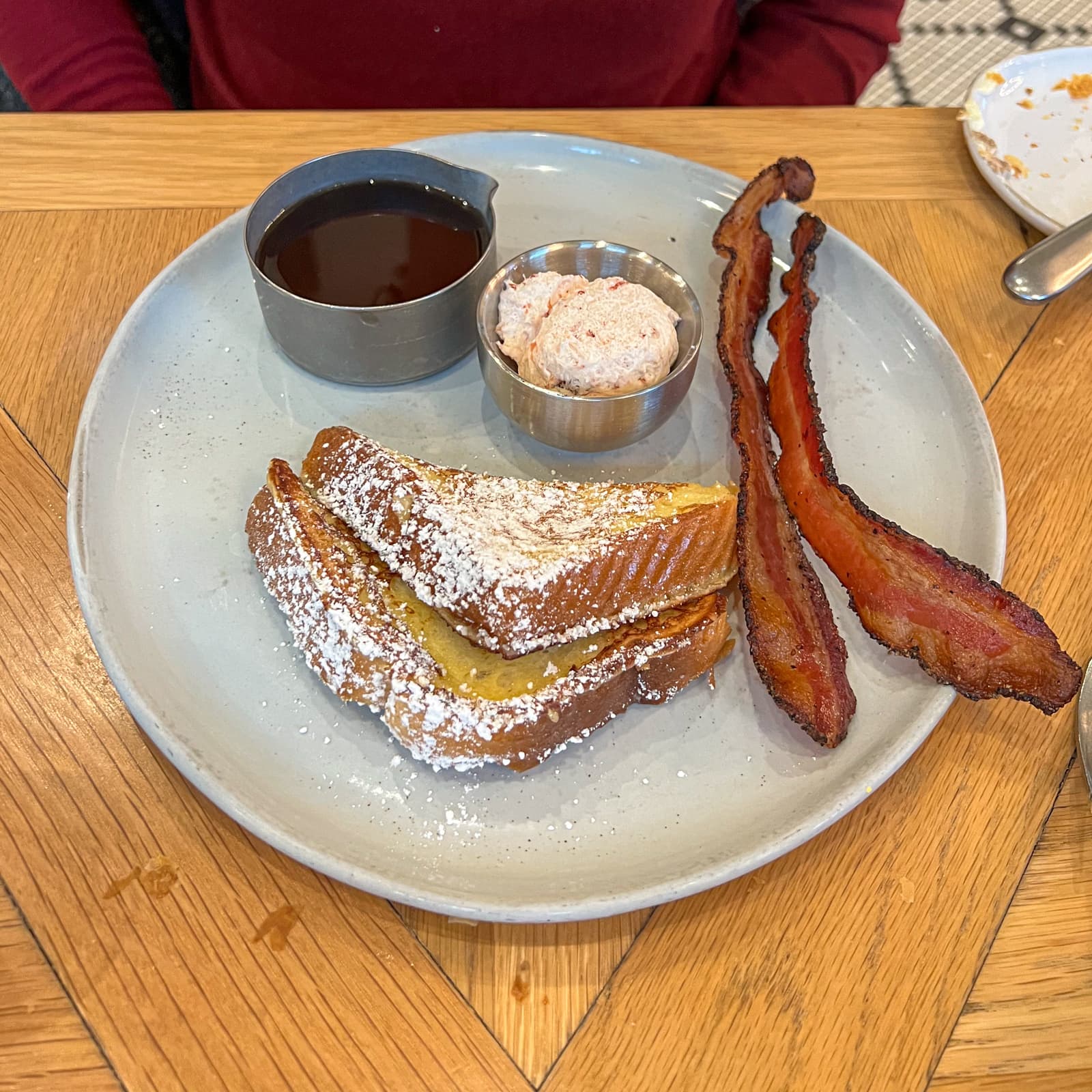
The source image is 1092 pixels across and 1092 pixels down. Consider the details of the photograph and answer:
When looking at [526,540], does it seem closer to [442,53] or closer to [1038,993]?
[1038,993]

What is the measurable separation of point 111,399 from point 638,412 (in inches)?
39.8

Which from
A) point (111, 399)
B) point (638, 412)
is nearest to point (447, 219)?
point (638, 412)

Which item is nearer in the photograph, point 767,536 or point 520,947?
point 520,947

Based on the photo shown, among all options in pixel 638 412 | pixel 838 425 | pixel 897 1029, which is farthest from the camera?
pixel 838 425

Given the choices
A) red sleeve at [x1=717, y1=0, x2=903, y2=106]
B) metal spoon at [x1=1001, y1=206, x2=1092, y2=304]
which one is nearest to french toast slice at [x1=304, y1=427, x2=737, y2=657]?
metal spoon at [x1=1001, y1=206, x2=1092, y2=304]

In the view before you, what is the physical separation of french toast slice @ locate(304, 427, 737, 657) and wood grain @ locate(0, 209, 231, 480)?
57cm

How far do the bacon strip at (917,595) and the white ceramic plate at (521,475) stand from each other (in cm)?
6

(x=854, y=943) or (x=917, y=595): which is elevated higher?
(x=917, y=595)

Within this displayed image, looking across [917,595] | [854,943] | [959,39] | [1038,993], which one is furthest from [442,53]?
[959,39]

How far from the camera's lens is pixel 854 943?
3.94 feet

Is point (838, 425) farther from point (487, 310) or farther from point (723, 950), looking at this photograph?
point (723, 950)

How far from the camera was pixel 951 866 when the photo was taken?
1.27 meters

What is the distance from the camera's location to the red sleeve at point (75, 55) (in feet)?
7.11

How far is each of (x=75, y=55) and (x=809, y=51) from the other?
6.49 ft
